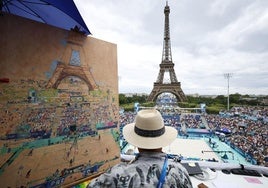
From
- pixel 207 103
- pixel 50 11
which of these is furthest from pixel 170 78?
pixel 50 11

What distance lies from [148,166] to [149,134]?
0.72 feet

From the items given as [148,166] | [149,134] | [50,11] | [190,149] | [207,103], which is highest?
[50,11]

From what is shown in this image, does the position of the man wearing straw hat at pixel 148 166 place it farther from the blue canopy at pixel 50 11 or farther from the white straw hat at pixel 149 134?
the blue canopy at pixel 50 11

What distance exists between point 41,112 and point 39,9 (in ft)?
4.37

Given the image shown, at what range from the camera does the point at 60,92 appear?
2012 mm

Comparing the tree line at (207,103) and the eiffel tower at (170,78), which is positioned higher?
the eiffel tower at (170,78)

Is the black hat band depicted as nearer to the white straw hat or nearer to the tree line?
the white straw hat

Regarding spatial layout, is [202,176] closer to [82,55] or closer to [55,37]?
[82,55]

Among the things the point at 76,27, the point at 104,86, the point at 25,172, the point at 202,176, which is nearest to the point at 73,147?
the point at 25,172

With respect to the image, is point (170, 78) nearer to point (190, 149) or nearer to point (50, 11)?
point (190, 149)

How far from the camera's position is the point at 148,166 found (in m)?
1.05

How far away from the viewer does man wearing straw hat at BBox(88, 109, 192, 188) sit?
39.3 inches

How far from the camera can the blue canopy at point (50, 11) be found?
5.84 feet

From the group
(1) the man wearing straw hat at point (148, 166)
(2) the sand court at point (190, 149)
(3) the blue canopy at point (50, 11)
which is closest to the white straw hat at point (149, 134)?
(1) the man wearing straw hat at point (148, 166)
